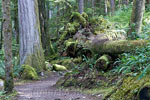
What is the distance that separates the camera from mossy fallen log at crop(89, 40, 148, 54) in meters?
5.91

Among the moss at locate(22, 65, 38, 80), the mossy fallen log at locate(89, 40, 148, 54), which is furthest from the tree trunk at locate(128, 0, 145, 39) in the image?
the moss at locate(22, 65, 38, 80)

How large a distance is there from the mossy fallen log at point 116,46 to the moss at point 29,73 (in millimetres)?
4339

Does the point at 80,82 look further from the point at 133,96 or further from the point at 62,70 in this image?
the point at 62,70

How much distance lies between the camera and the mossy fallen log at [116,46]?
5.91 m

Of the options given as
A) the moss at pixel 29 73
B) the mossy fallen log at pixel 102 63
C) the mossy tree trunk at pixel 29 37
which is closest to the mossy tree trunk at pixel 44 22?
the mossy tree trunk at pixel 29 37

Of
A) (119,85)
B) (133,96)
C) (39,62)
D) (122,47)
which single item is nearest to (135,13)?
(122,47)

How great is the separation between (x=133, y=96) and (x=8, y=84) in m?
3.63

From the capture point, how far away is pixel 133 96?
319 centimetres

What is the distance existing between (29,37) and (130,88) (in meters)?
8.74

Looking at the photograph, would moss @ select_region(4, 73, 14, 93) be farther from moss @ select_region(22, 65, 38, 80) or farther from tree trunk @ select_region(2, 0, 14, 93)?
moss @ select_region(22, 65, 38, 80)

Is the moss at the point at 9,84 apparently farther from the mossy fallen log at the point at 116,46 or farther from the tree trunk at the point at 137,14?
the tree trunk at the point at 137,14

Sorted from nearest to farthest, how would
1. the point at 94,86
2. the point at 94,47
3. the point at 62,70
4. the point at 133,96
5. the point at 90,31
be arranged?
the point at 133,96, the point at 94,86, the point at 94,47, the point at 62,70, the point at 90,31

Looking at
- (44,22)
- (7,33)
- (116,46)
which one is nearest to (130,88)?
(116,46)

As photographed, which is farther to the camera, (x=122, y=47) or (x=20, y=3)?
(x=20, y=3)
